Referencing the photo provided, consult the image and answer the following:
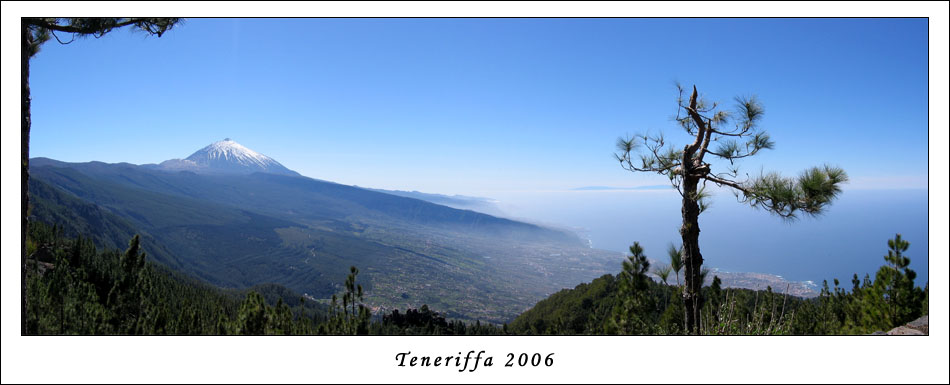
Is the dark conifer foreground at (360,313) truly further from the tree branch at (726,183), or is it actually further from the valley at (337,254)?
the valley at (337,254)

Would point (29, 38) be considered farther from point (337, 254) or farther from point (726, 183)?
point (337, 254)

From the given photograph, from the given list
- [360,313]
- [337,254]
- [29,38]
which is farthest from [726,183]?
[337,254]

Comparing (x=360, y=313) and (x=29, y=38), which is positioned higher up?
(x=29, y=38)

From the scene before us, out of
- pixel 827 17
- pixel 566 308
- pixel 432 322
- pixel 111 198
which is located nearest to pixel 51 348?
pixel 432 322

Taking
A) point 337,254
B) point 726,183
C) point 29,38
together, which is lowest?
point 337,254

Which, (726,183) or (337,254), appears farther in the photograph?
(337,254)

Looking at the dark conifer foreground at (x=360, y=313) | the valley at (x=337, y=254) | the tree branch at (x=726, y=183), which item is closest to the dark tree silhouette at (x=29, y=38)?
the dark conifer foreground at (x=360, y=313)

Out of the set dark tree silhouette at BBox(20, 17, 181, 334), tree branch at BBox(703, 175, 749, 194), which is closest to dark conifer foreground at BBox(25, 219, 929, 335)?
dark tree silhouette at BBox(20, 17, 181, 334)

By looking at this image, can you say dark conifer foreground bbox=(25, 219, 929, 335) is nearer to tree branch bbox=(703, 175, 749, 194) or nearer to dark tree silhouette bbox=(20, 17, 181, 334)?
dark tree silhouette bbox=(20, 17, 181, 334)
